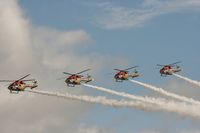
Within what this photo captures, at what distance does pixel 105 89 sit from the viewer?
16875cm

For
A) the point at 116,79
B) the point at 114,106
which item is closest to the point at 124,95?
the point at 114,106

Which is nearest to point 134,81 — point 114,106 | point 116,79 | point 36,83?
point 116,79

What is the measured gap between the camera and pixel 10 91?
160 meters

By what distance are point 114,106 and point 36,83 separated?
24362mm

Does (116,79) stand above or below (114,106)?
above

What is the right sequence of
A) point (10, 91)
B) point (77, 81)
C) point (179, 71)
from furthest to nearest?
point (179, 71) < point (77, 81) < point (10, 91)

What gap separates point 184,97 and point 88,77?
101 ft

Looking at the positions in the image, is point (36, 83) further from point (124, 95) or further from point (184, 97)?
point (184, 97)

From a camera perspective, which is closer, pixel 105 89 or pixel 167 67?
pixel 105 89

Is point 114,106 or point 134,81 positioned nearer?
point 114,106

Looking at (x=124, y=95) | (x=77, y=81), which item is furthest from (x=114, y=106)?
(x=77, y=81)

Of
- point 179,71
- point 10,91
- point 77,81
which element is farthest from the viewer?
point 179,71

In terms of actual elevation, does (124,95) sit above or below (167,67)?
below

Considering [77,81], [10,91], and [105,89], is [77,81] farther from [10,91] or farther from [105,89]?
[10,91]
